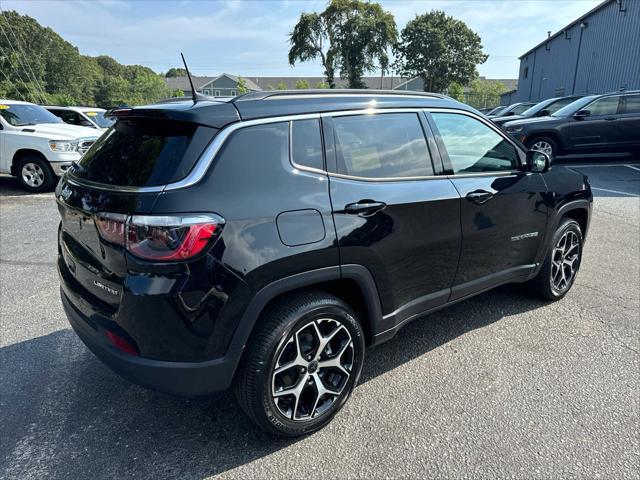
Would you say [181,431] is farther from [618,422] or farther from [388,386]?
[618,422]

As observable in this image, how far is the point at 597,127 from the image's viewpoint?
11211 millimetres

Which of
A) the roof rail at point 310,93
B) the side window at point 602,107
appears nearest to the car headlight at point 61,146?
the roof rail at point 310,93

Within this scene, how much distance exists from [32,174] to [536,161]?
974 centimetres

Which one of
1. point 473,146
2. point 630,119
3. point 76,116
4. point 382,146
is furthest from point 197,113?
point 76,116

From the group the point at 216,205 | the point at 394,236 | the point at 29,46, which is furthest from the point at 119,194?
the point at 29,46

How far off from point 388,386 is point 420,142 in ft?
5.32

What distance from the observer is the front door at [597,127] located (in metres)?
11.2

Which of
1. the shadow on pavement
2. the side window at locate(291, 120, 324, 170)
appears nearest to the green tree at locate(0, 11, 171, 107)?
the shadow on pavement

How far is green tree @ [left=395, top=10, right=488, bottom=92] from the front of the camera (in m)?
49.6

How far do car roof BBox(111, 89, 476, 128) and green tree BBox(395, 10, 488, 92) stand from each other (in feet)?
173

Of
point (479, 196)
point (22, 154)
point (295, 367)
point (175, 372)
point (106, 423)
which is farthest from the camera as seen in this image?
point (22, 154)

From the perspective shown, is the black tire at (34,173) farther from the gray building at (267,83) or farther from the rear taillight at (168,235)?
the gray building at (267,83)

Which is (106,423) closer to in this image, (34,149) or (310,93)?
(310,93)

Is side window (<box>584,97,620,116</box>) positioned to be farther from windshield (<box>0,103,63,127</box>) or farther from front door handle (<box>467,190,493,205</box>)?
windshield (<box>0,103,63,127</box>)
